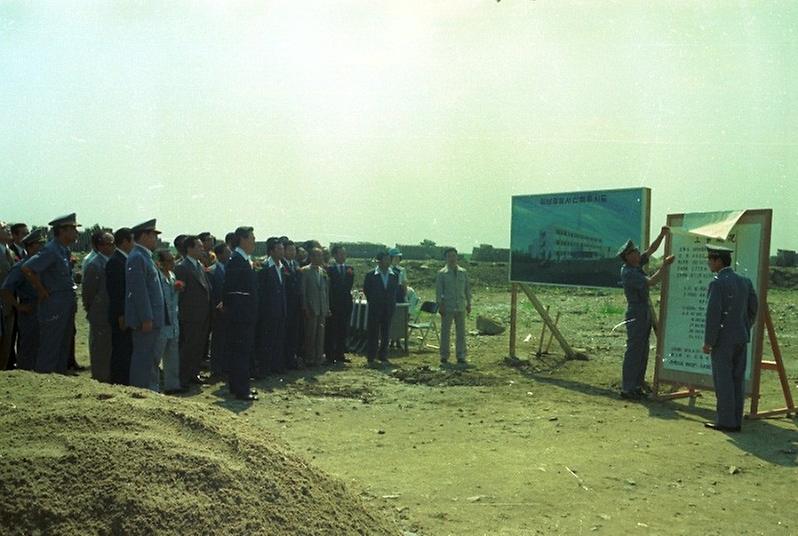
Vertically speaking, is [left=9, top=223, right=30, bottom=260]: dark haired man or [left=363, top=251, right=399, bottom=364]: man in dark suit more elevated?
[left=9, top=223, right=30, bottom=260]: dark haired man

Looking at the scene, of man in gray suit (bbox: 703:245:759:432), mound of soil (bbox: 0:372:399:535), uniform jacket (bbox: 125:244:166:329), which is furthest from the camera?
man in gray suit (bbox: 703:245:759:432)

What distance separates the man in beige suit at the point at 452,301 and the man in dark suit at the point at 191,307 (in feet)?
14.9

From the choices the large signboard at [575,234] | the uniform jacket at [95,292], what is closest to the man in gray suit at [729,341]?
the large signboard at [575,234]

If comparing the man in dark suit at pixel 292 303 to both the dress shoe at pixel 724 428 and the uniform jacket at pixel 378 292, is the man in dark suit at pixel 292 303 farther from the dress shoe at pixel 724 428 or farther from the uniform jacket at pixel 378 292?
the dress shoe at pixel 724 428

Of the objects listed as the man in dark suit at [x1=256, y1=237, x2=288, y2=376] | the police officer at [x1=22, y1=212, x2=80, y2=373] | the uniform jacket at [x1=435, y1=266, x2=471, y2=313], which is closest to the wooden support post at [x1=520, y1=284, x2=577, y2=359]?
the uniform jacket at [x1=435, y1=266, x2=471, y2=313]

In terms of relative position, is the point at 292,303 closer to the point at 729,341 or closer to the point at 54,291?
the point at 54,291

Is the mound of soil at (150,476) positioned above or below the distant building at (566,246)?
below

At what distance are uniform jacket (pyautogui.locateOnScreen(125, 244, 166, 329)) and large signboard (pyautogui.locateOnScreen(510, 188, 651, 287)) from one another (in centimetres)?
708

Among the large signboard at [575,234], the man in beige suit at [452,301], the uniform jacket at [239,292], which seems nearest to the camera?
the uniform jacket at [239,292]

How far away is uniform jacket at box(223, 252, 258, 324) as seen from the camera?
9055 mm

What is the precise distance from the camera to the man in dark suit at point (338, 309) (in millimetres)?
Answer: 12766

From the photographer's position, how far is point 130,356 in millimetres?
7637

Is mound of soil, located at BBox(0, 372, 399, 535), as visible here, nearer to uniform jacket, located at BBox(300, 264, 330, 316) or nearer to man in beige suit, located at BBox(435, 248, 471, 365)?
uniform jacket, located at BBox(300, 264, 330, 316)

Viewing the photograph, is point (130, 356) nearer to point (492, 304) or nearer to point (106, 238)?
point (106, 238)
